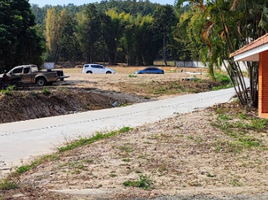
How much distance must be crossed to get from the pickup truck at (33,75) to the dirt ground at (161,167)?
18254mm

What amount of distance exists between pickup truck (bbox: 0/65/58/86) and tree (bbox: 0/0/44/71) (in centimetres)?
117

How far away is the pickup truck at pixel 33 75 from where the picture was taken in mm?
29422

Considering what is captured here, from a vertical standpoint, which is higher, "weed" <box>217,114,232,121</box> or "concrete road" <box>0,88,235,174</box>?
"weed" <box>217,114,232,121</box>

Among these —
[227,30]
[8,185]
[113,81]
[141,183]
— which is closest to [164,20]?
[113,81]

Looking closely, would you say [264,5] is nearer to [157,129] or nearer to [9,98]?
[157,129]

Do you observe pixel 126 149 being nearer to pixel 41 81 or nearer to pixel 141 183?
pixel 141 183

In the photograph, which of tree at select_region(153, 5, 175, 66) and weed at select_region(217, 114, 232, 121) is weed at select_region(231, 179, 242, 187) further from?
tree at select_region(153, 5, 175, 66)

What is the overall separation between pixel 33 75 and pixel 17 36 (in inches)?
111

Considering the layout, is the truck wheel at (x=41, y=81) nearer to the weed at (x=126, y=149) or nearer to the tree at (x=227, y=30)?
the tree at (x=227, y=30)

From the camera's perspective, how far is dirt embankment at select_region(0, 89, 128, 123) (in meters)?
17.6

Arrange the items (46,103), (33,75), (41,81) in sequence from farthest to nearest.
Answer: (41,81), (33,75), (46,103)

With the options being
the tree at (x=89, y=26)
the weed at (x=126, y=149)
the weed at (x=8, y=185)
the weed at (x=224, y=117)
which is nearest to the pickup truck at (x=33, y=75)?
the weed at (x=224, y=117)

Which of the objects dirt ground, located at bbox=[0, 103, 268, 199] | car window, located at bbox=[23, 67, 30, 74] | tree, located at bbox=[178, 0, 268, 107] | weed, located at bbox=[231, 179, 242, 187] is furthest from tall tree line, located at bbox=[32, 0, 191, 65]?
weed, located at bbox=[231, 179, 242, 187]

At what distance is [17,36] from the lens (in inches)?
1176
